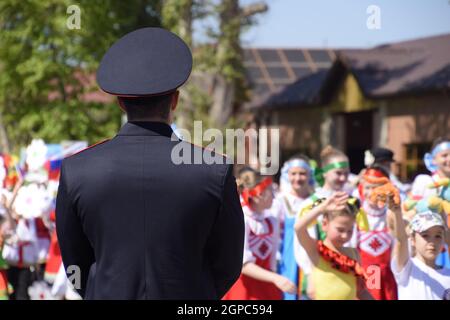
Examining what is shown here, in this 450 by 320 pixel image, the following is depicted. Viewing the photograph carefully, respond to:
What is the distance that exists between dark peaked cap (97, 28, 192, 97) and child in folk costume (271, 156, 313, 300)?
4089 millimetres

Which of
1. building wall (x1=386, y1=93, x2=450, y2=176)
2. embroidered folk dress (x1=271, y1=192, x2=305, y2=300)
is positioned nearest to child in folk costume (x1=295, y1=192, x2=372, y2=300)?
embroidered folk dress (x1=271, y1=192, x2=305, y2=300)

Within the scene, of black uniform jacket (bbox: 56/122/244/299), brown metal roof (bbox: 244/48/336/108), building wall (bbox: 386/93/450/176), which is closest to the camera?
black uniform jacket (bbox: 56/122/244/299)

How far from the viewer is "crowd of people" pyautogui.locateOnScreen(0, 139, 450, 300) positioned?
544cm

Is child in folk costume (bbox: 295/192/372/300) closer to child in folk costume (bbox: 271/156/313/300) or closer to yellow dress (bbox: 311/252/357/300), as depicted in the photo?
yellow dress (bbox: 311/252/357/300)

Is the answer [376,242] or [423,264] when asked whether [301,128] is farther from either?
[423,264]

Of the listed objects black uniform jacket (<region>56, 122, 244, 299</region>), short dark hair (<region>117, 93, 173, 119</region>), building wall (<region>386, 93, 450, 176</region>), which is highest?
building wall (<region>386, 93, 450, 176</region>)

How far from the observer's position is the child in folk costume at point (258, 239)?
663cm

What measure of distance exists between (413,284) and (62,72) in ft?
57.3

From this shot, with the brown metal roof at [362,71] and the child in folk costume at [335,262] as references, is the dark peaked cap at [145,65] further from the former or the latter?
the brown metal roof at [362,71]

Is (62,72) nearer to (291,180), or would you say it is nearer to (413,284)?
(291,180)

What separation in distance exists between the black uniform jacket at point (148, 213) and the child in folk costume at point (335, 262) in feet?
8.45

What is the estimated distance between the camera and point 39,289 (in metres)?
9.04

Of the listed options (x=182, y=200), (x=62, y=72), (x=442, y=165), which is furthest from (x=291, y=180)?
(x=62, y=72)

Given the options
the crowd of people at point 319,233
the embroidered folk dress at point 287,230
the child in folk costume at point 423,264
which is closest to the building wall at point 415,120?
the crowd of people at point 319,233
